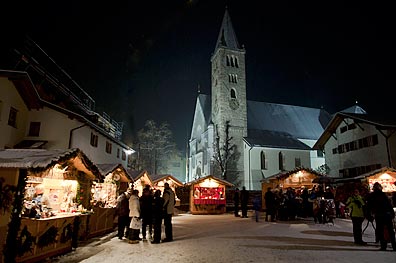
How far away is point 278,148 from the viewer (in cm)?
4266

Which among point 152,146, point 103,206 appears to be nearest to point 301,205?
point 103,206

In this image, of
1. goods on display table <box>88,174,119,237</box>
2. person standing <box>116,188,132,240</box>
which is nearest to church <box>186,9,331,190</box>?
goods on display table <box>88,174,119,237</box>

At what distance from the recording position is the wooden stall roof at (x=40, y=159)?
6.97 metres

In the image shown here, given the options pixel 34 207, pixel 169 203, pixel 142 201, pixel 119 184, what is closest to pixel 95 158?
pixel 119 184

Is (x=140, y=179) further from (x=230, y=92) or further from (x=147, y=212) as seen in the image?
(x=230, y=92)

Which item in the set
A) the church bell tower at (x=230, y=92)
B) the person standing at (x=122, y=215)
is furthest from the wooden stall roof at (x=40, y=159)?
the church bell tower at (x=230, y=92)

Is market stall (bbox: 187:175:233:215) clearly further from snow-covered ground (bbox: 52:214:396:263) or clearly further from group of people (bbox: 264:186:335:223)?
snow-covered ground (bbox: 52:214:396:263)

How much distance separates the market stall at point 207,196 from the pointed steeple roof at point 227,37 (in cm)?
2971

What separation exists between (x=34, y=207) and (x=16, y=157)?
147 cm

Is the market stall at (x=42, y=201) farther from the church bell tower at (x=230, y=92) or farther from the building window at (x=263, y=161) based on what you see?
the building window at (x=263, y=161)

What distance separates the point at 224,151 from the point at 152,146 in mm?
12581

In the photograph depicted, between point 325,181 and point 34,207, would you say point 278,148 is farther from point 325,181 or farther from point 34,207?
point 34,207

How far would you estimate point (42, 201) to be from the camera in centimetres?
877

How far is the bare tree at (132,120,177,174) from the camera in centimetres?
4656
